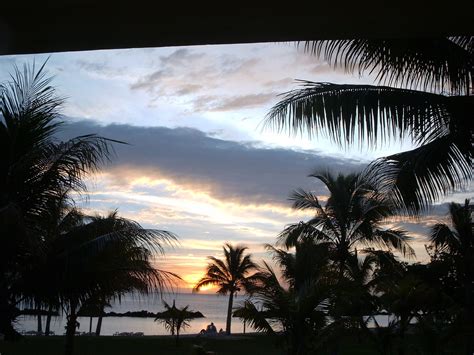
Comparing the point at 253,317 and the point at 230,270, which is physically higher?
the point at 230,270

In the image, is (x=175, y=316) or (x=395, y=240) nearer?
(x=395, y=240)

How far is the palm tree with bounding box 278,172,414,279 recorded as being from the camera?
18281mm

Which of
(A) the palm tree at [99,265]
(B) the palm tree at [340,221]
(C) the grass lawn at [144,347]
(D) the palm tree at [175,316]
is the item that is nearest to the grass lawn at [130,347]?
(C) the grass lawn at [144,347]

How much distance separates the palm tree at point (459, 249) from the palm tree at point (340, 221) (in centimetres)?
171

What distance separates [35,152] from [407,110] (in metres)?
4.04

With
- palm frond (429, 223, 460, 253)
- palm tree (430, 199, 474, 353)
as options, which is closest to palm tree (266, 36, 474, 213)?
palm tree (430, 199, 474, 353)

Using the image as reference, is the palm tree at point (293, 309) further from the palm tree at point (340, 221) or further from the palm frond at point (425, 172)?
the palm tree at point (340, 221)

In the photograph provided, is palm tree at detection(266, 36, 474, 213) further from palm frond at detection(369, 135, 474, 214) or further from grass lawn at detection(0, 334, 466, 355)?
grass lawn at detection(0, 334, 466, 355)

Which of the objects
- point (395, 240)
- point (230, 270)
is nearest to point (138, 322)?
point (230, 270)

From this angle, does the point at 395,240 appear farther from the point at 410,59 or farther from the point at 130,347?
the point at 410,59

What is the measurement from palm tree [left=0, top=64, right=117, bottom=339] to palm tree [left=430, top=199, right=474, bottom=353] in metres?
10.8

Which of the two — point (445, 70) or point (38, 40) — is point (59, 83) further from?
point (445, 70)

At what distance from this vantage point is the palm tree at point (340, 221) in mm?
18281

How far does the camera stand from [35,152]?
579 centimetres
